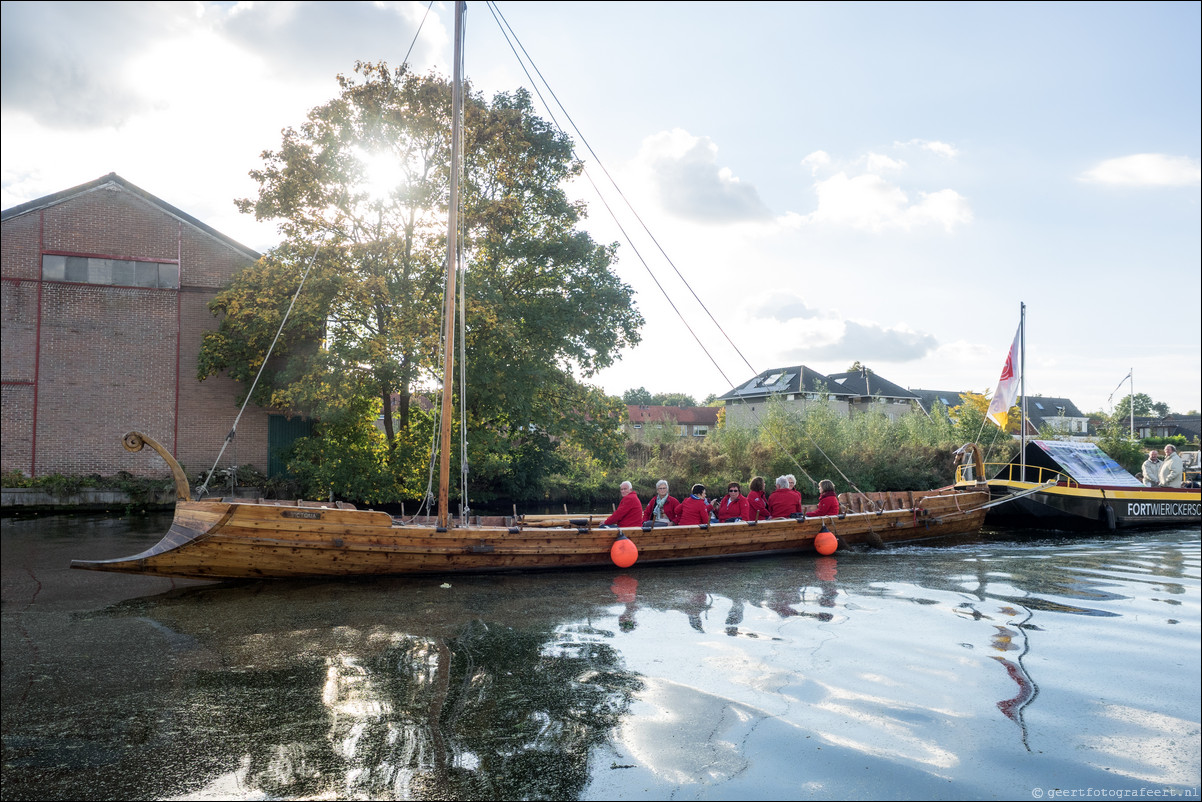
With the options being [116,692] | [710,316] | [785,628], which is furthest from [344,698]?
[710,316]

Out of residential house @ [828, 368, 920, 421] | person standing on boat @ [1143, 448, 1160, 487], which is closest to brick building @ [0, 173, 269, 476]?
person standing on boat @ [1143, 448, 1160, 487]

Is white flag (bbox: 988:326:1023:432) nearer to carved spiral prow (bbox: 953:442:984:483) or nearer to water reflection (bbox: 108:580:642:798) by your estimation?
carved spiral prow (bbox: 953:442:984:483)

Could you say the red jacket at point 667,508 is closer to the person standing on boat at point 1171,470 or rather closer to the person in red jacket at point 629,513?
the person in red jacket at point 629,513

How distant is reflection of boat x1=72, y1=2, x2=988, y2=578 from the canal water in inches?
18.5

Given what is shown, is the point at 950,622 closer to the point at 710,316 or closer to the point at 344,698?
the point at 344,698

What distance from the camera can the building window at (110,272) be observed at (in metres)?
21.1

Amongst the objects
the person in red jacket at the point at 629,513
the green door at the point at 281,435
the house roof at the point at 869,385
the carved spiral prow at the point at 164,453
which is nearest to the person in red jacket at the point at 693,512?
the person in red jacket at the point at 629,513

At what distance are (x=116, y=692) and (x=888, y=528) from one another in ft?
46.8

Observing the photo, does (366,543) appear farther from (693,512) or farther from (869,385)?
(869,385)

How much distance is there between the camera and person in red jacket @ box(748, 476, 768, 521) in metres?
14.3

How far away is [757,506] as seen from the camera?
14305 millimetres

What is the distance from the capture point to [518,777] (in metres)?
4.27

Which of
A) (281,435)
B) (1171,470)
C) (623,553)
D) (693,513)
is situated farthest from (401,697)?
(1171,470)

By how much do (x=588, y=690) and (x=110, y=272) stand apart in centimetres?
2251
